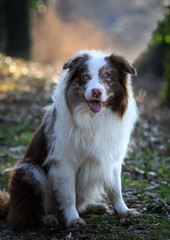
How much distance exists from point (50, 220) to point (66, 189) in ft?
1.34

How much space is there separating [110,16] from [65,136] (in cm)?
3344

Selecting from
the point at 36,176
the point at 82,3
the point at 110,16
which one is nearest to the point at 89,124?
the point at 36,176

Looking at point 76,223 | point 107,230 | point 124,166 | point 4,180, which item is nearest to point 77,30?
point 124,166

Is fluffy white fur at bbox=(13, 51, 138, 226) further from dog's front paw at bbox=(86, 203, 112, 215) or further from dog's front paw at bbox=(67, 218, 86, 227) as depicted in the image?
dog's front paw at bbox=(86, 203, 112, 215)

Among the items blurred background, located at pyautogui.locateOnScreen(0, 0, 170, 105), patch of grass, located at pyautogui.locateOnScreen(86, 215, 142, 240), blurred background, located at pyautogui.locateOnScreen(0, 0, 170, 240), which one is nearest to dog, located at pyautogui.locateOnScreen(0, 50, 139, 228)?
patch of grass, located at pyautogui.locateOnScreen(86, 215, 142, 240)

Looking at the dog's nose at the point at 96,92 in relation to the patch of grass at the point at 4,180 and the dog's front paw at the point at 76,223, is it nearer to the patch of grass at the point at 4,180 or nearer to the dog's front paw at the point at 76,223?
the dog's front paw at the point at 76,223

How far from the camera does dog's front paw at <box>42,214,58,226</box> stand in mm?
3805

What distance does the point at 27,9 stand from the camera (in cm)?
2027

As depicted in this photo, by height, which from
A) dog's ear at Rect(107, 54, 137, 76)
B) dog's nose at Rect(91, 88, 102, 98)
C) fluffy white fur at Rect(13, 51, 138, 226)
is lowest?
fluffy white fur at Rect(13, 51, 138, 226)

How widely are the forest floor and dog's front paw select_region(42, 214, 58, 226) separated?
0.09m

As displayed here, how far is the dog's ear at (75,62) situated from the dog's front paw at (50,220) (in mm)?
1661

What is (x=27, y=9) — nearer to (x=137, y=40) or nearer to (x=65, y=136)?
(x=137, y=40)

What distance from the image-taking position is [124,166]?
6.13 metres

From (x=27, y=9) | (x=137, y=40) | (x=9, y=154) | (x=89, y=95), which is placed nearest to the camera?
(x=89, y=95)
